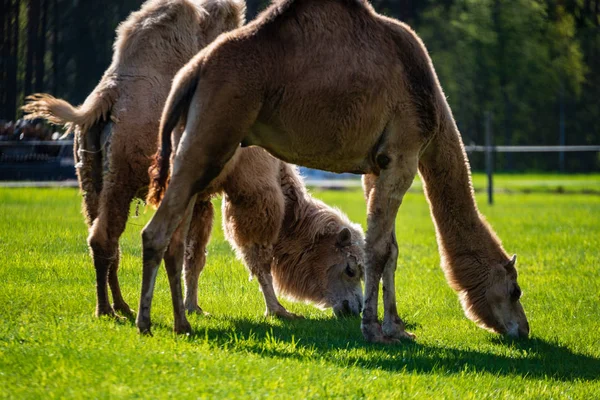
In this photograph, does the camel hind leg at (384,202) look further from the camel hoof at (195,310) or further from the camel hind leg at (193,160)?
the camel hoof at (195,310)

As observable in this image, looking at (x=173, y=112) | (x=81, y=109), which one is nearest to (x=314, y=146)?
(x=173, y=112)

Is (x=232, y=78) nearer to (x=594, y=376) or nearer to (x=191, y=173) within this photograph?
(x=191, y=173)

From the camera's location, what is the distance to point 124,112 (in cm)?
776

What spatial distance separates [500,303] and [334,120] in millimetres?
2148

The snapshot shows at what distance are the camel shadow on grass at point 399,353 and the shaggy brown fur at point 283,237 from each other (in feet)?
3.66

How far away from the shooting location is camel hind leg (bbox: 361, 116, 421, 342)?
7254 millimetres

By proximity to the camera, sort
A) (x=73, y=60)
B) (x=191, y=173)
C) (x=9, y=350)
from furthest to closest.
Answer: (x=73, y=60), (x=191, y=173), (x=9, y=350)

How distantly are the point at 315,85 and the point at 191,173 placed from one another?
1.11 m

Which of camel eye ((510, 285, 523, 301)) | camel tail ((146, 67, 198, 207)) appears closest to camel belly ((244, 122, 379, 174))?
camel tail ((146, 67, 198, 207))

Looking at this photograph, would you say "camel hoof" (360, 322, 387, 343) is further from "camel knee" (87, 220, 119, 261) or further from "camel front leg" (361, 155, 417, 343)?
"camel knee" (87, 220, 119, 261)

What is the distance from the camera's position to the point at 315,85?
6.93 m

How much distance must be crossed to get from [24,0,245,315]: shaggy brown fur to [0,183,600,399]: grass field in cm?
68

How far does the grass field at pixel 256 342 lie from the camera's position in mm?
5355

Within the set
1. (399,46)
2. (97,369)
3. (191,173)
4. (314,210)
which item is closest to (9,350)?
(97,369)
